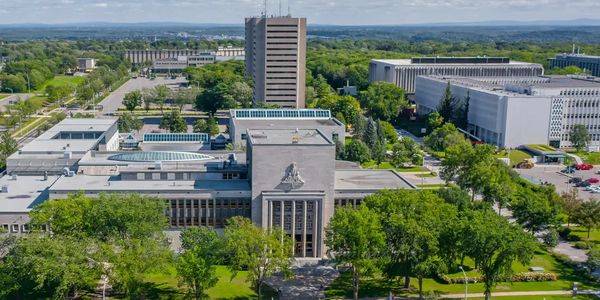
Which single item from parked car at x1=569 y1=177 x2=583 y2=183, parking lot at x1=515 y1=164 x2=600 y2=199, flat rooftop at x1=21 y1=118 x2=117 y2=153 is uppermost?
flat rooftop at x1=21 y1=118 x2=117 y2=153

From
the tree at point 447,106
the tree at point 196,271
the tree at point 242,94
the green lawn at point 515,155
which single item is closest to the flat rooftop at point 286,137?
the tree at point 196,271

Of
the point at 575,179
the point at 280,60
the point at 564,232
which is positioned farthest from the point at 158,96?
the point at 564,232

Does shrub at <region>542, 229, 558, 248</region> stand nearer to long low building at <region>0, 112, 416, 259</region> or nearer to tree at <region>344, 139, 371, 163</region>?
long low building at <region>0, 112, 416, 259</region>

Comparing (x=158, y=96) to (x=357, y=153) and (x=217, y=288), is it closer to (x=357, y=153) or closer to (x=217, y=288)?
(x=357, y=153)

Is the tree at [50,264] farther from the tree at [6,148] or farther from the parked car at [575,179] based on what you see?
the parked car at [575,179]

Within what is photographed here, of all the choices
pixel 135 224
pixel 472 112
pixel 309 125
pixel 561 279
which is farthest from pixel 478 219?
pixel 472 112

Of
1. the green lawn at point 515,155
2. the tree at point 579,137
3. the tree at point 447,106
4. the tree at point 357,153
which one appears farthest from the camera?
the tree at point 447,106

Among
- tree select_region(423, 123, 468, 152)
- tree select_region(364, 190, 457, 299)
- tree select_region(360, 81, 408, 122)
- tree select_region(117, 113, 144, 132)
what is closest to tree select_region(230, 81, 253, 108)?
tree select_region(360, 81, 408, 122)
